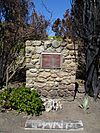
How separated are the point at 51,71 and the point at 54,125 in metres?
2.31

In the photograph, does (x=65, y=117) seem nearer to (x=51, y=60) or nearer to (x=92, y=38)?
(x=51, y=60)

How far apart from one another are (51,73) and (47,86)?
1.38ft

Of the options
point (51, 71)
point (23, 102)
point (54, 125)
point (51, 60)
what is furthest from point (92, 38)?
point (54, 125)

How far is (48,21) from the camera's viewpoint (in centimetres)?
1183

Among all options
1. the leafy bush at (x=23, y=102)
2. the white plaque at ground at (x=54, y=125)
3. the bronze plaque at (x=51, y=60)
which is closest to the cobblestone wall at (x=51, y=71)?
the bronze plaque at (x=51, y=60)

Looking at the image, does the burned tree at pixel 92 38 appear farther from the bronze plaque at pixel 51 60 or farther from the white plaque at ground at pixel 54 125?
the white plaque at ground at pixel 54 125

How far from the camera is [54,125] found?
6680mm

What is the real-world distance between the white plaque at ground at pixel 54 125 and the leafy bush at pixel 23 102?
50cm

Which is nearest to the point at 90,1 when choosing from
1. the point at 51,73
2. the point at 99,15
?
the point at 99,15

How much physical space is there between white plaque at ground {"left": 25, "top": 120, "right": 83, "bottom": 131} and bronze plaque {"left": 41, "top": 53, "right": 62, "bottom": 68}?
6.91 ft

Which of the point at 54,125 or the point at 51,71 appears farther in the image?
the point at 51,71

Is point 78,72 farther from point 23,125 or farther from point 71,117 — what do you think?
point 23,125

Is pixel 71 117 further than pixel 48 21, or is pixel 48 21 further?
pixel 48 21

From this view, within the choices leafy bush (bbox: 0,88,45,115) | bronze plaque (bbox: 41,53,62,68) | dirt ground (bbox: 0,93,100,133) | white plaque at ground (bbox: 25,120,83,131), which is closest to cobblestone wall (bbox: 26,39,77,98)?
bronze plaque (bbox: 41,53,62,68)
